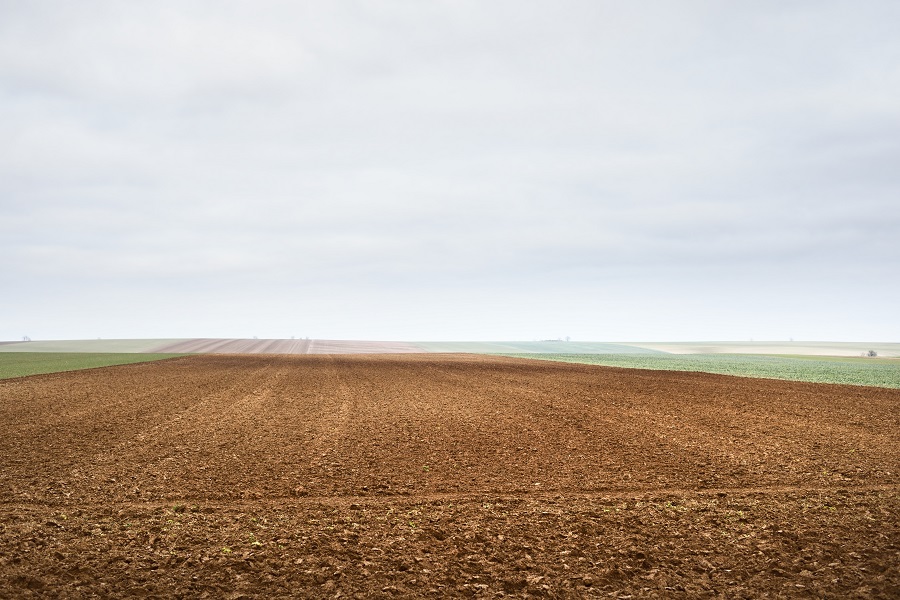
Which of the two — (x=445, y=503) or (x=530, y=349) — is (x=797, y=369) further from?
(x=530, y=349)

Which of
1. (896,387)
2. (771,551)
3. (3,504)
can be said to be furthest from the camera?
(896,387)

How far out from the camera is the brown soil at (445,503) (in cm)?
633

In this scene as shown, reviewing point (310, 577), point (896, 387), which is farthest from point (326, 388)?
point (896, 387)

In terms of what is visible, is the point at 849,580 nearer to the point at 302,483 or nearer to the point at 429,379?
the point at 302,483

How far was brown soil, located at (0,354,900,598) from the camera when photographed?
6.33 metres

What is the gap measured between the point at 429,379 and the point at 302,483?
21.3m

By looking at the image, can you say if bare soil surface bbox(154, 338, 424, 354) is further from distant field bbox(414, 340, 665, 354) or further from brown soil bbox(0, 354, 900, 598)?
brown soil bbox(0, 354, 900, 598)

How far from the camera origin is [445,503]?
8.88 metres

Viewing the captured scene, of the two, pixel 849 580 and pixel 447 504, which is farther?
pixel 447 504

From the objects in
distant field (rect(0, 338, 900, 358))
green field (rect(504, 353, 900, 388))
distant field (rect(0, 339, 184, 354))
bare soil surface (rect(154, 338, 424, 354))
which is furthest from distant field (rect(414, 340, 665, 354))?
distant field (rect(0, 339, 184, 354))

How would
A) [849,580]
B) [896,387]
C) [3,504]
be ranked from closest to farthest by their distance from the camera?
1. [849,580]
2. [3,504]
3. [896,387]

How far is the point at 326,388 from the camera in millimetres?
25297

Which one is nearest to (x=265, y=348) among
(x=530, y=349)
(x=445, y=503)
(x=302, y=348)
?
(x=302, y=348)

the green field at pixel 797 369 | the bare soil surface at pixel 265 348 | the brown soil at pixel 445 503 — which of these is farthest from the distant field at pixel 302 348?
the brown soil at pixel 445 503
